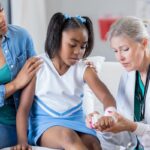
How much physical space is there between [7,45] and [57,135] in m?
0.48

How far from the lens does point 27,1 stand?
8.82 ft

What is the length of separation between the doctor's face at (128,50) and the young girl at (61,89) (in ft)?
0.57

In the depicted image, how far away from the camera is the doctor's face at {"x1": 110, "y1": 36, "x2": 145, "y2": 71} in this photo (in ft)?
4.60

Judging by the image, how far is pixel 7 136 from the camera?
1.55 meters

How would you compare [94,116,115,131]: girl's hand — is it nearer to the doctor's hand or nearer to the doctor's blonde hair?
the doctor's hand

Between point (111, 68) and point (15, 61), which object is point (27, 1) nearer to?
point (111, 68)

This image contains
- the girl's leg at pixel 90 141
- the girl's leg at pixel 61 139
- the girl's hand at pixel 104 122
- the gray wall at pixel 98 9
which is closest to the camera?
the girl's hand at pixel 104 122

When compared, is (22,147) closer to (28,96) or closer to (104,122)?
(28,96)

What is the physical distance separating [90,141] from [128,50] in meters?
0.43

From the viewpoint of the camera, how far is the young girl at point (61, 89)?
151cm

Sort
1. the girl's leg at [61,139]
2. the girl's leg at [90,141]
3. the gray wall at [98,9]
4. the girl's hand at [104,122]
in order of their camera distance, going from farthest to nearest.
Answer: the gray wall at [98,9] < the girl's leg at [90,141] < the girl's leg at [61,139] < the girl's hand at [104,122]

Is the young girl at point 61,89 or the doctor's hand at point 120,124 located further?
the young girl at point 61,89

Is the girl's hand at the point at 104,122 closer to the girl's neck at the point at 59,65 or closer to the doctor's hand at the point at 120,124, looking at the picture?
the doctor's hand at the point at 120,124

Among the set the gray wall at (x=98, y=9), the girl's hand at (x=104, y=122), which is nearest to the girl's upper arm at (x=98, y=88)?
the girl's hand at (x=104, y=122)
